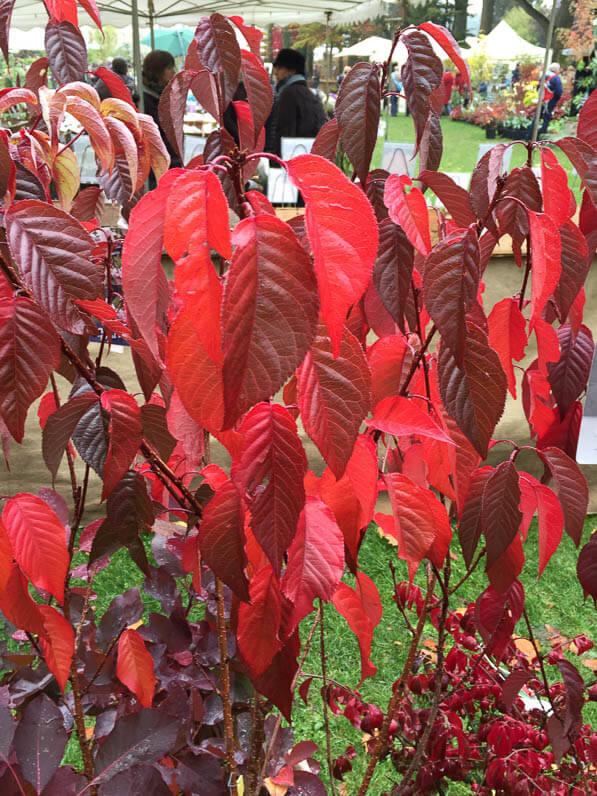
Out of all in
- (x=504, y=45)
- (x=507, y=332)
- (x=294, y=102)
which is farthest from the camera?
(x=504, y=45)

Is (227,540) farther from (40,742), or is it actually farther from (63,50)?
(63,50)

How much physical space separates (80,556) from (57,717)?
1.83m

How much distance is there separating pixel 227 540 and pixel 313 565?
7 centimetres

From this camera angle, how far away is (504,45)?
4.90 meters

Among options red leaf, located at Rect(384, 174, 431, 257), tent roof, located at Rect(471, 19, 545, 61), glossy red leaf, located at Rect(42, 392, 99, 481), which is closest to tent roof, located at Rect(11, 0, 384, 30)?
tent roof, located at Rect(471, 19, 545, 61)

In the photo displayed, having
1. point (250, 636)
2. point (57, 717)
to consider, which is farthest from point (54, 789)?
point (250, 636)

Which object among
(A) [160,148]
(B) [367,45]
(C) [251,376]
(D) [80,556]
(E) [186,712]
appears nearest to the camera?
(C) [251,376]

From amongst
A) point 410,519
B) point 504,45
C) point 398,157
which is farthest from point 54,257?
point 504,45

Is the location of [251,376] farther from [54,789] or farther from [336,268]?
[54,789]

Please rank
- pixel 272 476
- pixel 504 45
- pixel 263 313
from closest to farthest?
pixel 263 313 < pixel 272 476 < pixel 504 45

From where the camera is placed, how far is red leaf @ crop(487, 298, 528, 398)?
30.7 inches

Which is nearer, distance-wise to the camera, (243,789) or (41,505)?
(41,505)

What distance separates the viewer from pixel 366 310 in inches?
31.5

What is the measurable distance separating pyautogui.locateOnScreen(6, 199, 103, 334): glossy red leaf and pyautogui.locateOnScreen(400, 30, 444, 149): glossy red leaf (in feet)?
1.20
